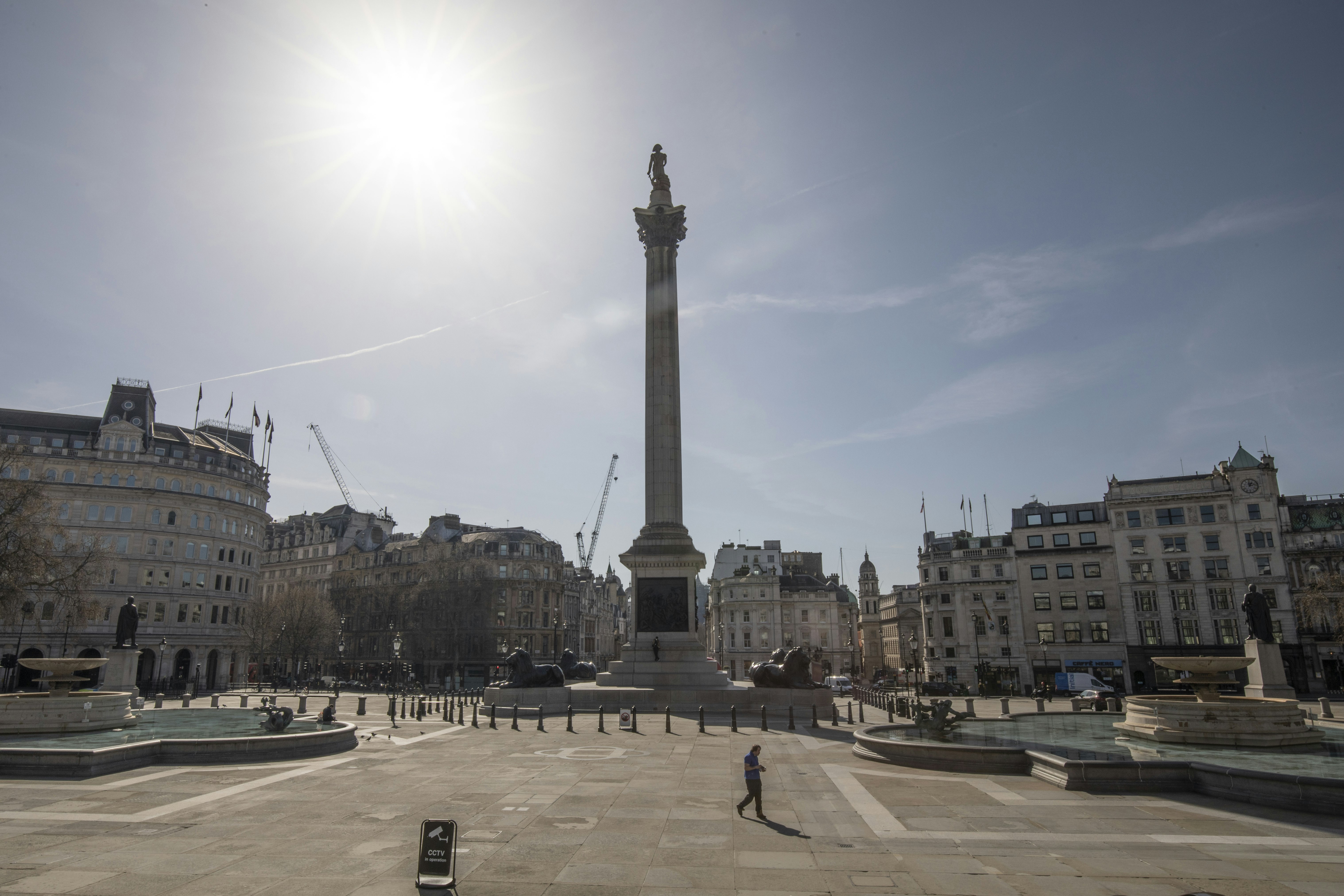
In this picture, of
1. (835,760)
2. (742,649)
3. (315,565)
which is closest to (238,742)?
(835,760)

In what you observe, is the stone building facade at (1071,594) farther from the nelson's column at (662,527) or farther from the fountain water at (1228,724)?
the fountain water at (1228,724)

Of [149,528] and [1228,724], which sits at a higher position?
[149,528]

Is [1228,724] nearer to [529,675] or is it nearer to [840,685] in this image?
[529,675]

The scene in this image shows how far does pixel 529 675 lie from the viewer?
123 ft

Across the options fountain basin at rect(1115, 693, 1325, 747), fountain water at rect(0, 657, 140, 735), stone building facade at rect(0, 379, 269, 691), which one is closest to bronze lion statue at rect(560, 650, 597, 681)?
fountain water at rect(0, 657, 140, 735)

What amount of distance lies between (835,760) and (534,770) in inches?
313

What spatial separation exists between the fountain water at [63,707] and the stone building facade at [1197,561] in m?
74.1

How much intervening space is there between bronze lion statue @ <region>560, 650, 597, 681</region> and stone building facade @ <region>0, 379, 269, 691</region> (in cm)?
3874

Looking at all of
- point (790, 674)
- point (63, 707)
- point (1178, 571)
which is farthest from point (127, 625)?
point (1178, 571)

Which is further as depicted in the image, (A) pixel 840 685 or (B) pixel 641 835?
(A) pixel 840 685

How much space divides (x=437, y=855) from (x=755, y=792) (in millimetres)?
6032

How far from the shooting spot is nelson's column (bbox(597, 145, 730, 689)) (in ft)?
131

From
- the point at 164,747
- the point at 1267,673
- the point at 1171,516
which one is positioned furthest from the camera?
the point at 1171,516

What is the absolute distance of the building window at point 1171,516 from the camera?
233 feet
